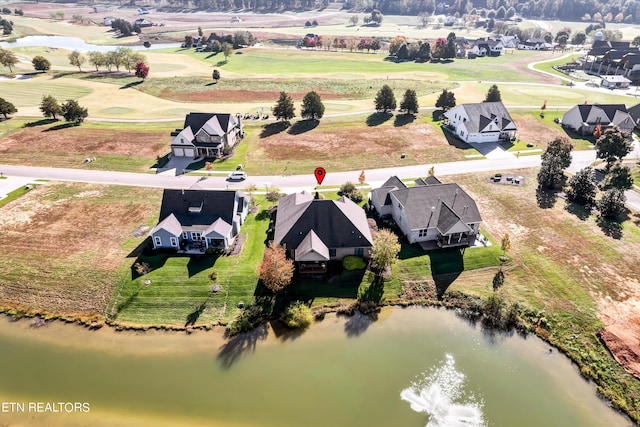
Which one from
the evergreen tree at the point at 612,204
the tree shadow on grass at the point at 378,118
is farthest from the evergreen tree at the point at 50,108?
the evergreen tree at the point at 612,204

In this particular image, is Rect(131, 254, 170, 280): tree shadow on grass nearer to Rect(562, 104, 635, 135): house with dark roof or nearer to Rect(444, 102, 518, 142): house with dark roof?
Rect(444, 102, 518, 142): house with dark roof

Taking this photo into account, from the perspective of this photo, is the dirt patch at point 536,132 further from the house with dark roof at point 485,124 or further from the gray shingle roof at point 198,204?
the gray shingle roof at point 198,204

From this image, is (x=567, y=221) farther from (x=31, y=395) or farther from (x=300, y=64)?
(x=300, y=64)

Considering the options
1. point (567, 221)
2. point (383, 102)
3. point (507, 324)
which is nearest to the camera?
point (507, 324)

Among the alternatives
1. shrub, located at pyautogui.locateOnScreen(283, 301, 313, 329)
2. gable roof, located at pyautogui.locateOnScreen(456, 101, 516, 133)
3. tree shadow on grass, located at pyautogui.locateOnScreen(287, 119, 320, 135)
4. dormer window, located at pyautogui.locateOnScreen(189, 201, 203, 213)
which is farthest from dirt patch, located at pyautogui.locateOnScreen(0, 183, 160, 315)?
gable roof, located at pyautogui.locateOnScreen(456, 101, 516, 133)

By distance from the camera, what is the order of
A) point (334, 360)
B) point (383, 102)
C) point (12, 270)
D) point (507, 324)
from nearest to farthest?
point (334, 360), point (507, 324), point (12, 270), point (383, 102)

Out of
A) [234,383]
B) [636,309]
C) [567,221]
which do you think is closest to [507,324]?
[636,309]
